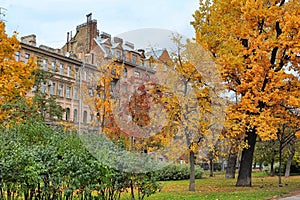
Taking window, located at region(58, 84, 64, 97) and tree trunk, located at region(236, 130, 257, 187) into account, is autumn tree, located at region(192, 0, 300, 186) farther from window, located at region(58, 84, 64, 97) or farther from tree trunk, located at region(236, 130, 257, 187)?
window, located at region(58, 84, 64, 97)

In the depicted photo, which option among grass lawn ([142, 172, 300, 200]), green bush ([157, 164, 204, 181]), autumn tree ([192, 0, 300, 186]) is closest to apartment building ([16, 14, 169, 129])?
autumn tree ([192, 0, 300, 186])

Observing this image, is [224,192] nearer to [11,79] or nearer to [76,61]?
[11,79]

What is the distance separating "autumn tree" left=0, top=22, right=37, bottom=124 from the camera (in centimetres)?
1494

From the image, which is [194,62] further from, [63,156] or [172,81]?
[63,156]

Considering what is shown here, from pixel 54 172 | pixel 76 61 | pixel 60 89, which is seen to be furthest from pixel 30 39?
pixel 54 172

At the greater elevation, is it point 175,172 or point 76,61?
point 76,61

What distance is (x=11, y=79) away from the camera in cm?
1521

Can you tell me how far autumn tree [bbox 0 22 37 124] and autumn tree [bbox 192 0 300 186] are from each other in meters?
7.96

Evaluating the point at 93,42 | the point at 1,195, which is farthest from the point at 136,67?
the point at 93,42

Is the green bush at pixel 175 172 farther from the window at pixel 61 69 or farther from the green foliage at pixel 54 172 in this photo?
the window at pixel 61 69

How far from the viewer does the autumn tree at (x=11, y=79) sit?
14.9m

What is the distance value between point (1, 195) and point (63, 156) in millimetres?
1712

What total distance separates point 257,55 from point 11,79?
998 centimetres

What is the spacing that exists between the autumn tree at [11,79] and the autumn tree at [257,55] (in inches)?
313
